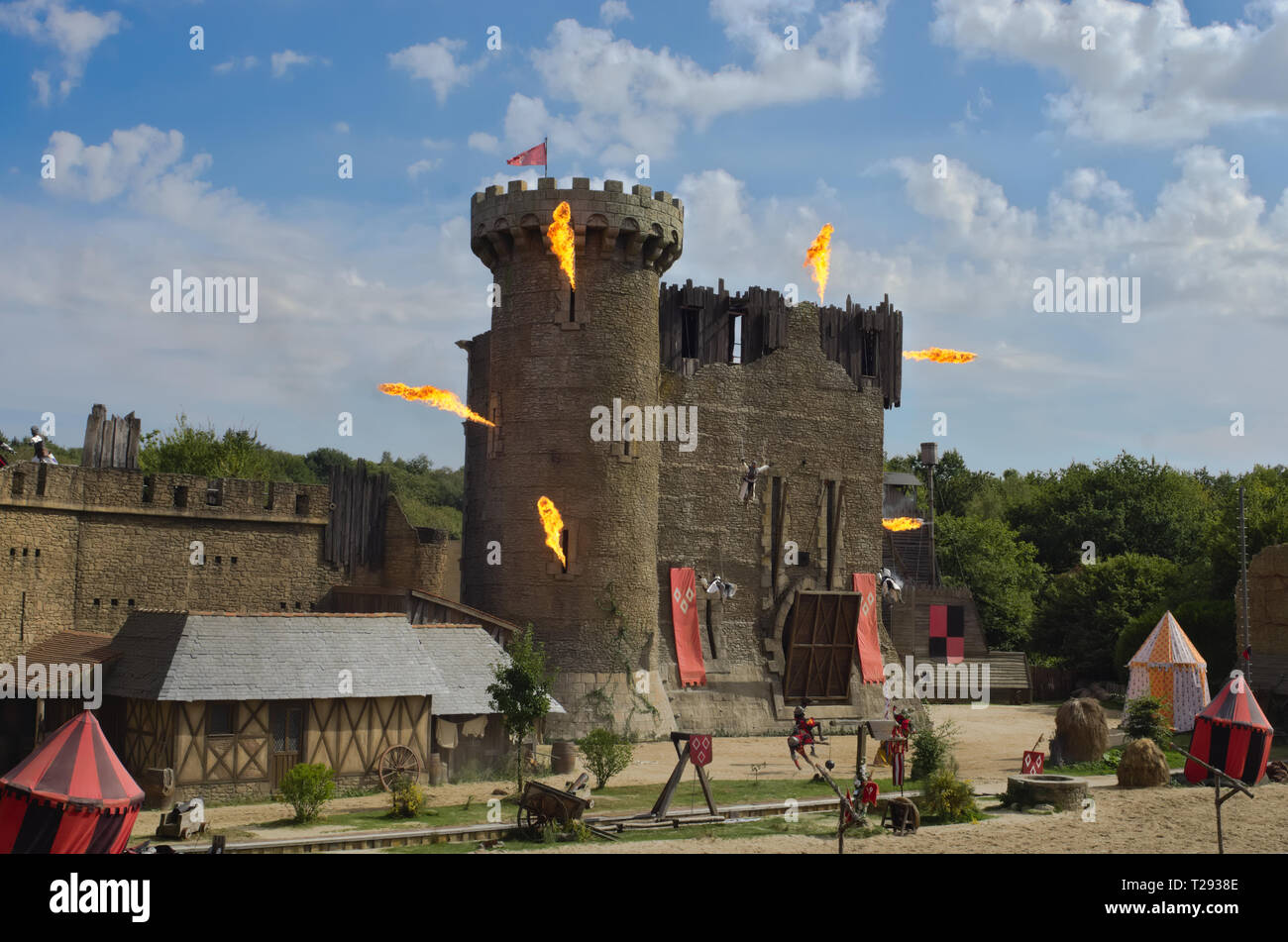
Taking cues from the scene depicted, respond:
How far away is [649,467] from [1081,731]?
1365 cm

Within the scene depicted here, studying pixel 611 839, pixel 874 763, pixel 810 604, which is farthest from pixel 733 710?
pixel 611 839

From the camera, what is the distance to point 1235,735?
1146 inches

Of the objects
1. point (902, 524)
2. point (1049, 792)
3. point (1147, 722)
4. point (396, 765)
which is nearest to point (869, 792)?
point (1049, 792)

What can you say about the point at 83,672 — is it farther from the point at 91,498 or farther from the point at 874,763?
the point at 874,763

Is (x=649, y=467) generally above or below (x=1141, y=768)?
above

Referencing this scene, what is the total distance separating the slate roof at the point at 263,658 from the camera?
26.3 meters

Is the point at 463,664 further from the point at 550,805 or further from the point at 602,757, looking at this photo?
the point at 550,805

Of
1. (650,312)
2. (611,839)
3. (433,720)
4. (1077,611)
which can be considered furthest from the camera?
(1077,611)

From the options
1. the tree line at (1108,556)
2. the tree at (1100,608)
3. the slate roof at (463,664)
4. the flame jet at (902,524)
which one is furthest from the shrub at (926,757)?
the flame jet at (902,524)

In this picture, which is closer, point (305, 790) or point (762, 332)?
point (305, 790)

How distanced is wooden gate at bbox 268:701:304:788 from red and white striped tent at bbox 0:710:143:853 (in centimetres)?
823

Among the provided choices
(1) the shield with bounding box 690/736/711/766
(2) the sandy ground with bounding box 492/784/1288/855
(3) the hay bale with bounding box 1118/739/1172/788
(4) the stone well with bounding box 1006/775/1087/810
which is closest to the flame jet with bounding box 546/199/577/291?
(1) the shield with bounding box 690/736/711/766
